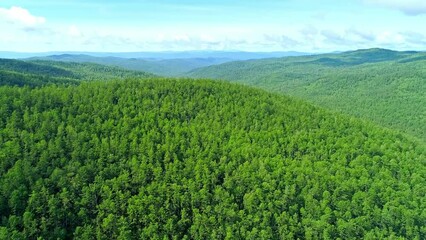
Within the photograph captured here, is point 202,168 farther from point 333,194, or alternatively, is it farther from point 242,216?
point 333,194

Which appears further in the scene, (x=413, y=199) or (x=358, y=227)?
(x=413, y=199)

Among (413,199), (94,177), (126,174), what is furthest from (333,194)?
(94,177)

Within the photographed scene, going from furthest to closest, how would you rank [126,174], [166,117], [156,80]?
[156,80]
[166,117]
[126,174]

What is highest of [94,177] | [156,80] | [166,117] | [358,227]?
[156,80]

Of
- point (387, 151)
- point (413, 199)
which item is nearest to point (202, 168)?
point (413, 199)

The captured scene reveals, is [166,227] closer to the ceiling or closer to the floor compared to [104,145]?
closer to the floor

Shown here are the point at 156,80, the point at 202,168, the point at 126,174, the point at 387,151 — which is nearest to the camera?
the point at 126,174
